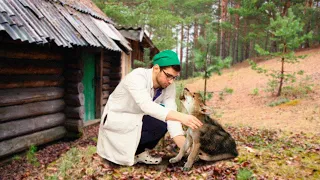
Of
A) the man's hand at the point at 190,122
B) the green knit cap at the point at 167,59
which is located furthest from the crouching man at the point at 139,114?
the man's hand at the point at 190,122

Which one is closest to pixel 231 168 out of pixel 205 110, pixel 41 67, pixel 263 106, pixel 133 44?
pixel 205 110

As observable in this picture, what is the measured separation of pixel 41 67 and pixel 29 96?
0.86 m

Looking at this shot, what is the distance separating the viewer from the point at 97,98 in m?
10.6

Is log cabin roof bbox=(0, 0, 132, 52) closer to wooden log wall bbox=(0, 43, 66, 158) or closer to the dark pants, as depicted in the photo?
wooden log wall bbox=(0, 43, 66, 158)

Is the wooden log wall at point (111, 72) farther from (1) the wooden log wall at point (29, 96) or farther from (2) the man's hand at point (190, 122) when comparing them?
(2) the man's hand at point (190, 122)

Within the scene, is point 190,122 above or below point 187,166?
above

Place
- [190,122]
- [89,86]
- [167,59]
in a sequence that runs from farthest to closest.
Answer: [89,86]
[167,59]
[190,122]

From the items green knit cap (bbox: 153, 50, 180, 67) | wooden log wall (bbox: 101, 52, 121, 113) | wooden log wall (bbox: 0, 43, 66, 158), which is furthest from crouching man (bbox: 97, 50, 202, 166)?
wooden log wall (bbox: 101, 52, 121, 113)

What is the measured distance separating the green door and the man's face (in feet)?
21.7

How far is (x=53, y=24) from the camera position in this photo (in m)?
6.64

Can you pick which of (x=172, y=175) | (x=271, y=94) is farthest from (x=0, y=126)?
(x=271, y=94)

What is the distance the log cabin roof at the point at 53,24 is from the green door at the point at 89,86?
1.27 m

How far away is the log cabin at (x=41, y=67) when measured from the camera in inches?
229

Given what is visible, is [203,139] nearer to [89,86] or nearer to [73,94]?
[73,94]
